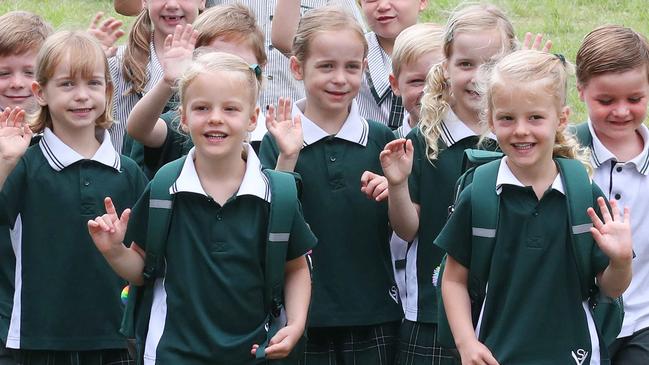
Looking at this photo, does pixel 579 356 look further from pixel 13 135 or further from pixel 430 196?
pixel 13 135

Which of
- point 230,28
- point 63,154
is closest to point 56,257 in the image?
point 63,154

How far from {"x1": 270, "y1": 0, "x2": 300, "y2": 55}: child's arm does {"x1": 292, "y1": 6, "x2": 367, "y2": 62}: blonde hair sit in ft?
2.66

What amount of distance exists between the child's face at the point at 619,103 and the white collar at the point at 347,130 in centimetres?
92

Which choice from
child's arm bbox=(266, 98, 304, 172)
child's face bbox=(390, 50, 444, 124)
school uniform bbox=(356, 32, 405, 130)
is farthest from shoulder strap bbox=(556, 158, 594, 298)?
school uniform bbox=(356, 32, 405, 130)

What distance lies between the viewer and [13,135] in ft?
15.6

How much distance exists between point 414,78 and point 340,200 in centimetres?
76

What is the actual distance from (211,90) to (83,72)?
27.7 inches

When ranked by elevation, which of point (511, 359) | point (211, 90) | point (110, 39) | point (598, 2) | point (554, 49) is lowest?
point (511, 359)

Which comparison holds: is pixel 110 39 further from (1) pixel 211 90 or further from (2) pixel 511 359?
(2) pixel 511 359

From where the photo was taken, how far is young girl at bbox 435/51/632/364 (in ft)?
13.8

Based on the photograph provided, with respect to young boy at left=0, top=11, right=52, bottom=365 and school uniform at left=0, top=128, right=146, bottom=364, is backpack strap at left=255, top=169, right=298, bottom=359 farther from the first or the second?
young boy at left=0, top=11, right=52, bottom=365

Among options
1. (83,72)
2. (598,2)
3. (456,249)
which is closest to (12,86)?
(83,72)

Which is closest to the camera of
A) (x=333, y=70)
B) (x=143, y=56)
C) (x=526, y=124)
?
(x=526, y=124)

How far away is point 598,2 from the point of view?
1207 centimetres
